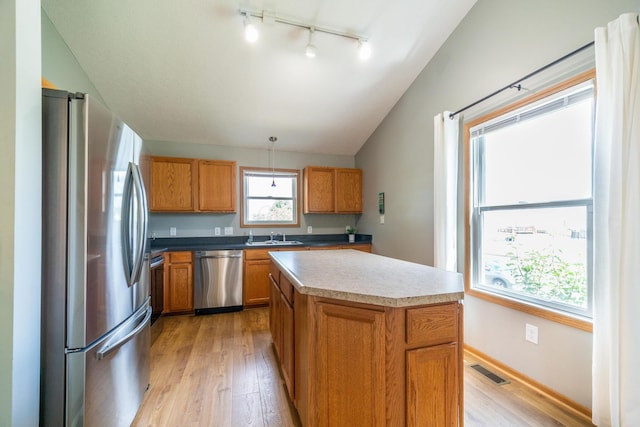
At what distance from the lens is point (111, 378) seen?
4.42ft

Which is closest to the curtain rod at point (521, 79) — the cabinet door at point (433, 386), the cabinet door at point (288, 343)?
the cabinet door at point (433, 386)

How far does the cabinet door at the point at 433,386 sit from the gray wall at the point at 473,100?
1147mm

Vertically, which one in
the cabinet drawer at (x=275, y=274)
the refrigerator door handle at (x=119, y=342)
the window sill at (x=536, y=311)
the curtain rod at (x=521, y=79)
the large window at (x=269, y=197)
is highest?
the curtain rod at (x=521, y=79)

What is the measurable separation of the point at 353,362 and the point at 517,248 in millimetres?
1833

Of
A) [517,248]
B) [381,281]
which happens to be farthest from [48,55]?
[517,248]

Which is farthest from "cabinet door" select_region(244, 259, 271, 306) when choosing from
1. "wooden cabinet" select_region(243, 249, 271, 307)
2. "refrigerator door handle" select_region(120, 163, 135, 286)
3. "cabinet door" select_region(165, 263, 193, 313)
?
"refrigerator door handle" select_region(120, 163, 135, 286)

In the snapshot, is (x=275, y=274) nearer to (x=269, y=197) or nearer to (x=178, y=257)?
→ (x=178, y=257)

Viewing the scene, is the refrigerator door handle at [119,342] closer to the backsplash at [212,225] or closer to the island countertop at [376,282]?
the island countertop at [376,282]

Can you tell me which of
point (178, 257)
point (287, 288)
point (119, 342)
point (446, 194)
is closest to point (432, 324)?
point (287, 288)

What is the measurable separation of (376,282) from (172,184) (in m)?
3.46

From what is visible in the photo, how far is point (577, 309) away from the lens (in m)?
1.74

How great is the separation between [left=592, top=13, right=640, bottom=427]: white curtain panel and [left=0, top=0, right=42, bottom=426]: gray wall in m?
2.74

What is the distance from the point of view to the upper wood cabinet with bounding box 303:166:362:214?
4.40 m

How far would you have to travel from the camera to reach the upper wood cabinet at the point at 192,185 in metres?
3.66
